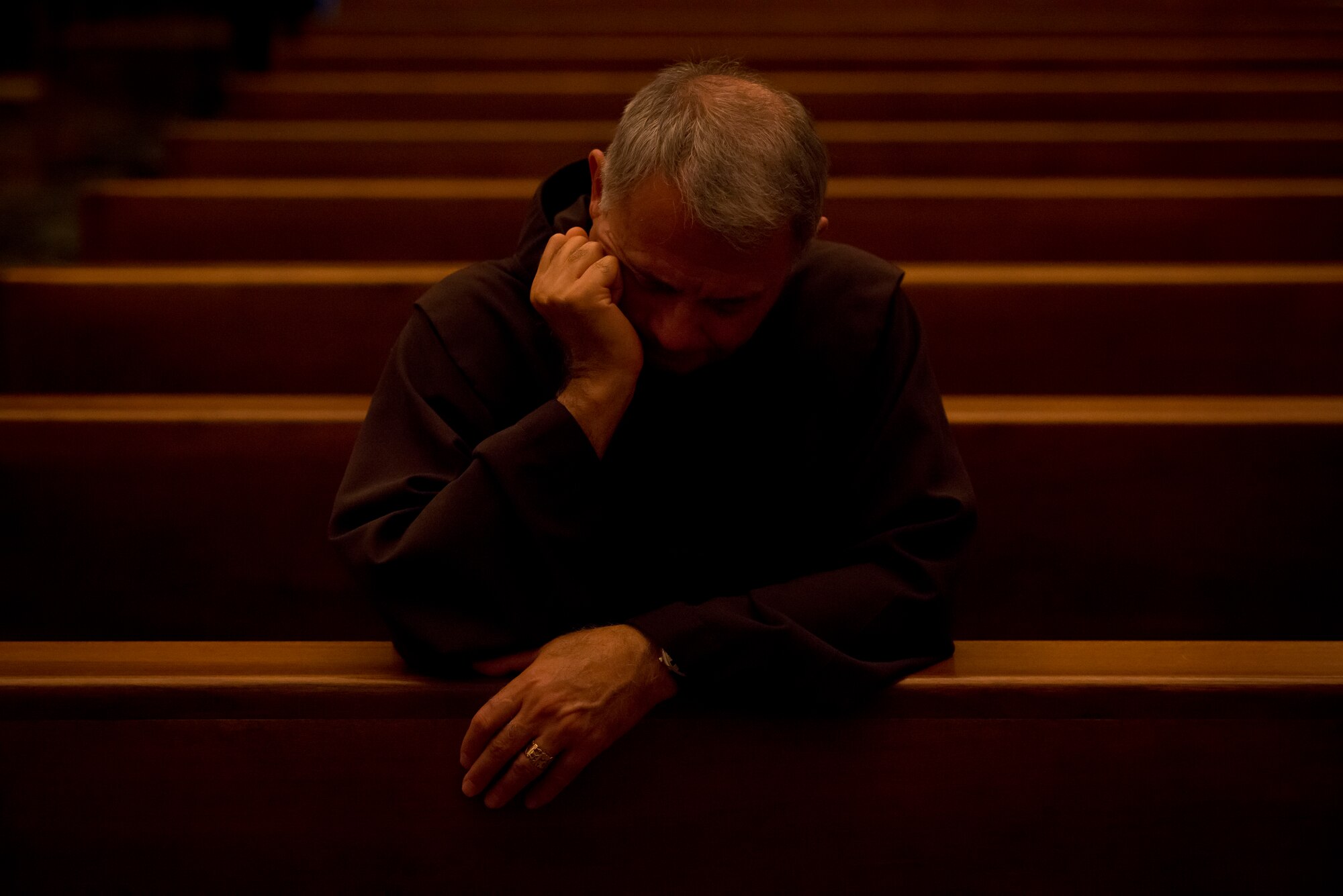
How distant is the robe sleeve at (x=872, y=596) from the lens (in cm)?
54

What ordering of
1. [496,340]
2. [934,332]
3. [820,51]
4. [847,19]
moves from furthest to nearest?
[847,19] → [820,51] → [934,332] → [496,340]

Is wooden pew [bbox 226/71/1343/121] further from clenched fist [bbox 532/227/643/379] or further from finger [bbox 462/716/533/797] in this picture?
finger [bbox 462/716/533/797]

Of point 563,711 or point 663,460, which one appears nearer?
point 563,711

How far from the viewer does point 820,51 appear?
1771 millimetres

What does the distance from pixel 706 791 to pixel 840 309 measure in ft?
0.96

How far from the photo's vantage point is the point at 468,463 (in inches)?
23.5

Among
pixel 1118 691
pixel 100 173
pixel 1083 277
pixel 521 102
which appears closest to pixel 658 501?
pixel 1118 691

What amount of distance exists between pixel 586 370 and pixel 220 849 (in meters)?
0.31

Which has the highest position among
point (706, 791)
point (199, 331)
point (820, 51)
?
point (820, 51)

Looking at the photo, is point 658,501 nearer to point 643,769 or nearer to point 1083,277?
point 643,769

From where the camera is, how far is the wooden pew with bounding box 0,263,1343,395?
968 mm

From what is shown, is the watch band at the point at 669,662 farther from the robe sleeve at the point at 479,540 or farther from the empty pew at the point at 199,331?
the empty pew at the point at 199,331

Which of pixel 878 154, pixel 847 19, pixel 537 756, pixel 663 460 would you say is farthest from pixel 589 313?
pixel 847 19

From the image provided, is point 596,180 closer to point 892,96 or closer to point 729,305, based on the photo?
point 729,305
